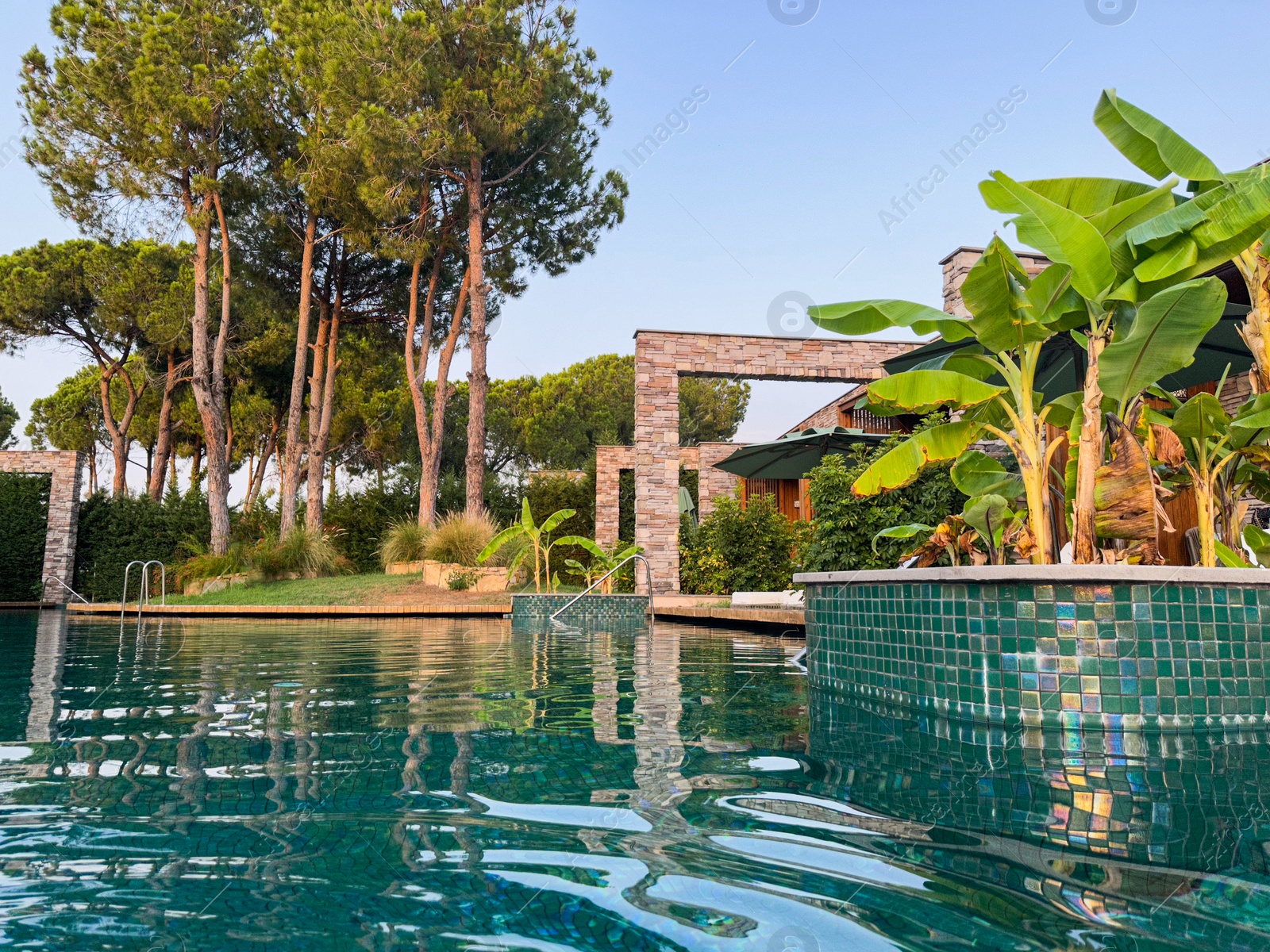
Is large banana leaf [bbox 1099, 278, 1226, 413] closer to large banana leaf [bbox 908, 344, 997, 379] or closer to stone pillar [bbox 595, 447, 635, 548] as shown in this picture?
large banana leaf [bbox 908, 344, 997, 379]

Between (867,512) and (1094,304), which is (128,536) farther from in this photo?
(1094,304)

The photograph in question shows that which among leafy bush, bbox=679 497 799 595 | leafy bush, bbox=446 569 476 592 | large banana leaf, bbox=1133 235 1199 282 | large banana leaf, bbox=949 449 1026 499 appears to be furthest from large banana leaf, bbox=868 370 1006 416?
leafy bush, bbox=446 569 476 592

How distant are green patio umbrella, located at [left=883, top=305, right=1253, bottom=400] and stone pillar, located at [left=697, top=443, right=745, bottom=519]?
41.5ft

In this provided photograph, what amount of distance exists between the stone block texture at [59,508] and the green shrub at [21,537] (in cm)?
23

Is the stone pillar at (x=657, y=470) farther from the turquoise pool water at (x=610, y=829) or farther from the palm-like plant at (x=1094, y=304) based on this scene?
the turquoise pool water at (x=610, y=829)

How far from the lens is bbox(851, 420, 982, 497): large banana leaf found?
4086mm

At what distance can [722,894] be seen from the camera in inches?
58.1

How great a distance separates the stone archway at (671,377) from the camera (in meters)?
15.3

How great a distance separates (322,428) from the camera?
2011 centimetres

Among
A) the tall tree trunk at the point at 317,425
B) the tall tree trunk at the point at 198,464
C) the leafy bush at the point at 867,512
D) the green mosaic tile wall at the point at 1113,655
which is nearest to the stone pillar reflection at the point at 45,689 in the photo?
the green mosaic tile wall at the point at 1113,655

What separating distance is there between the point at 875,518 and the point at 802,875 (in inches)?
283

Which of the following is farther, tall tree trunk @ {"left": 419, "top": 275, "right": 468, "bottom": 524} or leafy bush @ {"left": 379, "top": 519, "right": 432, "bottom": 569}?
tall tree trunk @ {"left": 419, "top": 275, "right": 468, "bottom": 524}

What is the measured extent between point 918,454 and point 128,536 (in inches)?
851

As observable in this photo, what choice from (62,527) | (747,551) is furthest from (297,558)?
(747,551)
